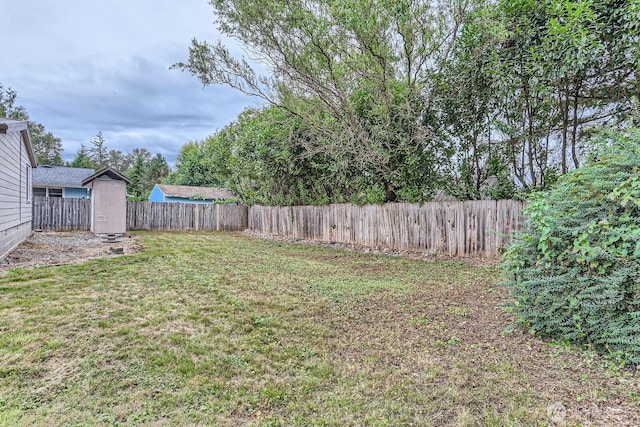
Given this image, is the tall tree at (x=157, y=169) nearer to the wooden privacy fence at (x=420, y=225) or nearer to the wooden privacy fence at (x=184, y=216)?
the wooden privacy fence at (x=184, y=216)

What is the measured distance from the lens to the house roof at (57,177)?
1728 centimetres

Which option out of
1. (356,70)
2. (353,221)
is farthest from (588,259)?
(353,221)

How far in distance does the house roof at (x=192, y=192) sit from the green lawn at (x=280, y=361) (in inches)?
729

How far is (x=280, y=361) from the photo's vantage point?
2.46 m

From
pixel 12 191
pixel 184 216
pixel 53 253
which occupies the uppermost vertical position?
pixel 12 191

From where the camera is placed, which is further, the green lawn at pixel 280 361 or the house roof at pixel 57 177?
the house roof at pixel 57 177

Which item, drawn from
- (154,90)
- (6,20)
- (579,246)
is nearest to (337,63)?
(579,246)

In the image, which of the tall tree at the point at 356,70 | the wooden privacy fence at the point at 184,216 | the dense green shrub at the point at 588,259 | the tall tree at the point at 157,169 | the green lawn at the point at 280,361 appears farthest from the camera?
the tall tree at the point at 157,169

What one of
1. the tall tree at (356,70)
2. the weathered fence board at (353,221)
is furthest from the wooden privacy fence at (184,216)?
the tall tree at (356,70)

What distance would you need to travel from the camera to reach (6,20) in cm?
770

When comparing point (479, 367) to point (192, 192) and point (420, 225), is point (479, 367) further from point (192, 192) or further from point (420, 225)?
point (192, 192)

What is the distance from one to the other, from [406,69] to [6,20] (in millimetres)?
9670

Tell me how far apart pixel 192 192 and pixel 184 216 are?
345 inches

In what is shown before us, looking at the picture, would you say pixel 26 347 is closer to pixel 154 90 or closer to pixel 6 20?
pixel 6 20
